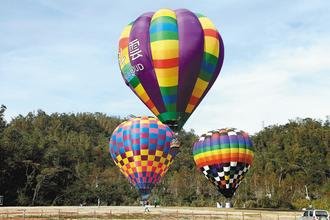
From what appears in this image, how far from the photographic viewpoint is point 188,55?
109 ft

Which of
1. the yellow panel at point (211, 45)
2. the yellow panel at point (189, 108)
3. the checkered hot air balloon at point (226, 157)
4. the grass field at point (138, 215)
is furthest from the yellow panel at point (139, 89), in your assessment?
the checkered hot air balloon at point (226, 157)

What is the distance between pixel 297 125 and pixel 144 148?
122 m

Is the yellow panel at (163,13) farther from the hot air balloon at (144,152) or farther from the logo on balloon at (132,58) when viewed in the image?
the hot air balloon at (144,152)

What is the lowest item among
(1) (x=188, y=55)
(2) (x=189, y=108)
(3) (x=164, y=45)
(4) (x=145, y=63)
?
(2) (x=189, y=108)

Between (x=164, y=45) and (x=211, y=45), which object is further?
(x=211, y=45)

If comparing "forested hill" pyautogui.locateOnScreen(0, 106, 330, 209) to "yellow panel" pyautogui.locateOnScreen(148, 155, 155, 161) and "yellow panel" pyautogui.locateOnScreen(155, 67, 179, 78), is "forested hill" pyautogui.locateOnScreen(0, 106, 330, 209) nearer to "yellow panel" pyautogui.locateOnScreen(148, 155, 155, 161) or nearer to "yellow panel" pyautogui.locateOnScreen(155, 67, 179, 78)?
"yellow panel" pyautogui.locateOnScreen(148, 155, 155, 161)

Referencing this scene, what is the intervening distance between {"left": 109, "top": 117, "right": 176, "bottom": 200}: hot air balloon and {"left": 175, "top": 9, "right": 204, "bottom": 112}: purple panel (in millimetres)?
19146

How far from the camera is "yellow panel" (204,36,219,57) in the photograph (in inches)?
1344

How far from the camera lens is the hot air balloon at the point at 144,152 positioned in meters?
52.8

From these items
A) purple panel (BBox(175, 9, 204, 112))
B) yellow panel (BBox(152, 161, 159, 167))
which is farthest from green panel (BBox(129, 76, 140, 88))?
yellow panel (BBox(152, 161, 159, 167))

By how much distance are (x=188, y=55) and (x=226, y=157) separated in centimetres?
2200

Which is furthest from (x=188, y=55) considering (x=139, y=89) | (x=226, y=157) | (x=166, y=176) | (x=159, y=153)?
(x=166, y=176)

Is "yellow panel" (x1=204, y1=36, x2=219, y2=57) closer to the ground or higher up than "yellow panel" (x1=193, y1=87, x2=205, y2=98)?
higher up

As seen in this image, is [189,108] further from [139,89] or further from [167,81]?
[139,89]
